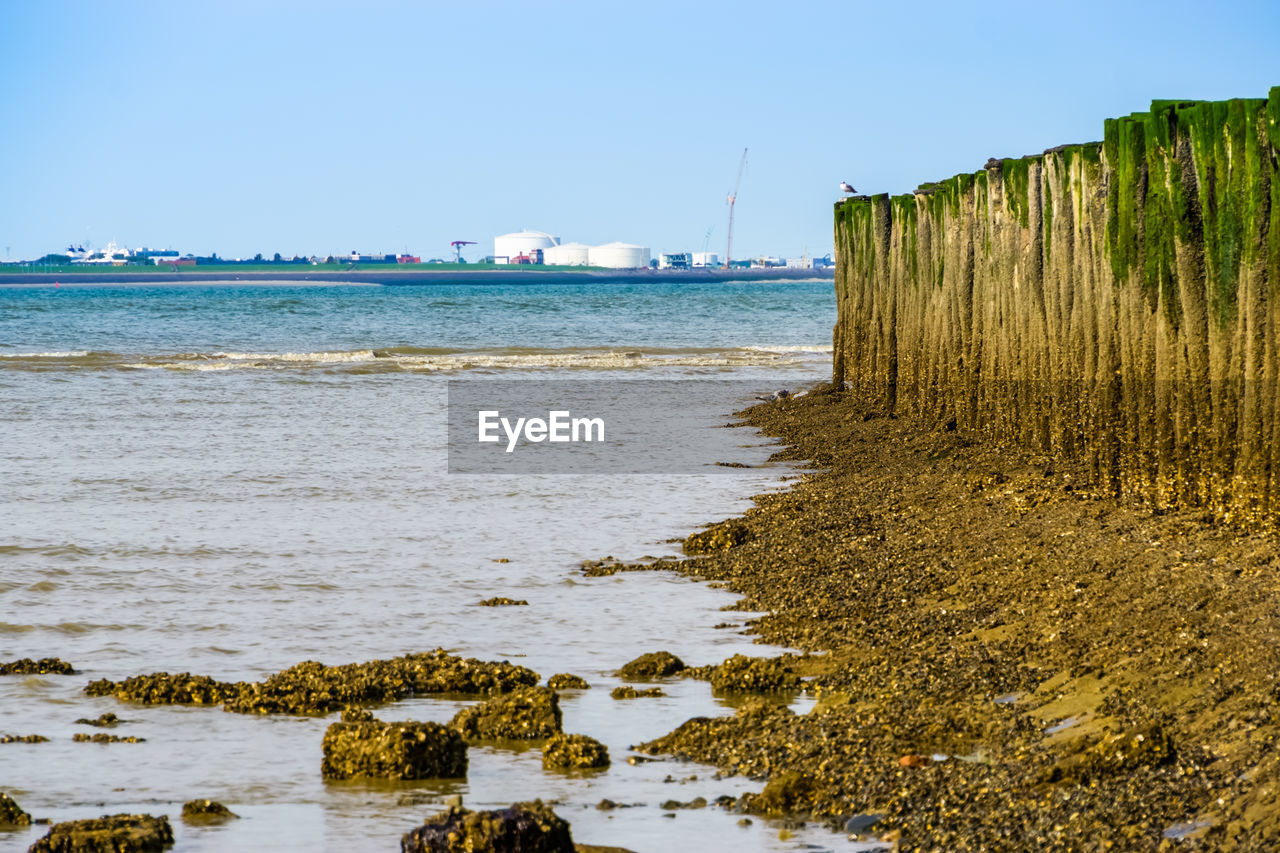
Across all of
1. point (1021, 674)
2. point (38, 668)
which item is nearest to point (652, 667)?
point (1021, 674)

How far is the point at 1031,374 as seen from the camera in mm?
10188

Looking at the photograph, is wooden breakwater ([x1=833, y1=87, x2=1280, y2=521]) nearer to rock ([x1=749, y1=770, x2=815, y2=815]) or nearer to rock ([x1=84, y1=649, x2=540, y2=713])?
rock ([x1=749, y1=770, x2=815, y2=815])

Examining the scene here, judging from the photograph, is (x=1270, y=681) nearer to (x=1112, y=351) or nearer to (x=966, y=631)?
(x=966, y=631)

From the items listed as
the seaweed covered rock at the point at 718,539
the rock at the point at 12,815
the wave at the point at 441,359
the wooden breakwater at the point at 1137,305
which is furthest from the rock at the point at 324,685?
the wave at the point at 441,359

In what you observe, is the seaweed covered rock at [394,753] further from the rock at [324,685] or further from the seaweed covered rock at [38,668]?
the seaweed covered rock at [38,668]

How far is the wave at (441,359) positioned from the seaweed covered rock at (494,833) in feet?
83.5

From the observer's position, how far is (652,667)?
20.1 feet

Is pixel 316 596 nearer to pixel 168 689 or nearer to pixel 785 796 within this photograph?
pixel 168 689

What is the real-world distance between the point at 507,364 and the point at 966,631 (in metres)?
25.7

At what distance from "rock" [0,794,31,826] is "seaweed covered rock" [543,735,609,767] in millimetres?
1685

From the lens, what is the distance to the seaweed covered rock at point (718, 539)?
9.02m

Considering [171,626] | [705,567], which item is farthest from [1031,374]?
[171,626]

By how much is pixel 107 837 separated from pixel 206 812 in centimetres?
46

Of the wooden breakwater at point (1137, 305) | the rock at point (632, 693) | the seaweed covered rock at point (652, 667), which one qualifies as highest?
the wooden breakwater at point (1137, 305)
